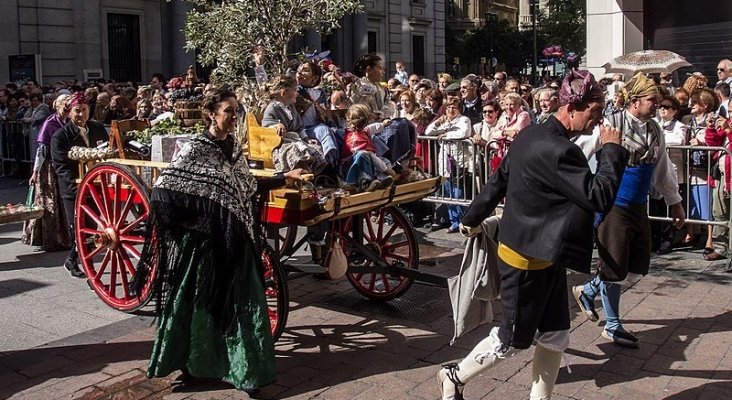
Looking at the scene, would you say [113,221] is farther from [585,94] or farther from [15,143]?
[15,143]

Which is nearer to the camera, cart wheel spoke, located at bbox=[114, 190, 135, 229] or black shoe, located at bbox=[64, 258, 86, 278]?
cart wheel spoke, located at bbox=[114, 190, 135, 229]

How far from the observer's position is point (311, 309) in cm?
706

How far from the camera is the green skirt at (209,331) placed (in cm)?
503

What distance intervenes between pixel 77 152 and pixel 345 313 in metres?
2.81

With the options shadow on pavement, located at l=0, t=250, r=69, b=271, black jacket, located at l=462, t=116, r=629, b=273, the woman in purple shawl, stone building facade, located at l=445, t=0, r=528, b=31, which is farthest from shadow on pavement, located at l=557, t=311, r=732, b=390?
stone building facade, located at l=445, t=0, r=528, b=31

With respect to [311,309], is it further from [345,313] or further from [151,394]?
[151,394]

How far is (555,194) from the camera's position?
4203mm

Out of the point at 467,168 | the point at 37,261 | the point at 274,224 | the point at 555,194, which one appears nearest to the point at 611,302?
the point at 555,194

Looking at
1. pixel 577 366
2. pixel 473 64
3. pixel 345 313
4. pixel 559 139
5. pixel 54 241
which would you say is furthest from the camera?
pixel 473 64

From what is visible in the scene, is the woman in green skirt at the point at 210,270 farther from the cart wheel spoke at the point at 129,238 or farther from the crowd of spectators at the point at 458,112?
the cart wheel spoke at the point at 129,238

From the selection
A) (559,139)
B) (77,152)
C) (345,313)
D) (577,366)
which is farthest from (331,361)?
(77,152)

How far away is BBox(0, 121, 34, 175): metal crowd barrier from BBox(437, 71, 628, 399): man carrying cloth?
13.2 metres

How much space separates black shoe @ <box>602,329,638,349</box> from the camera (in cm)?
596

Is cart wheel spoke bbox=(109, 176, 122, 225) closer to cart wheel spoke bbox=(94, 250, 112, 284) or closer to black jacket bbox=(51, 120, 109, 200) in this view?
cart wheel spoke bbox=(94, 250, 112, 284)
